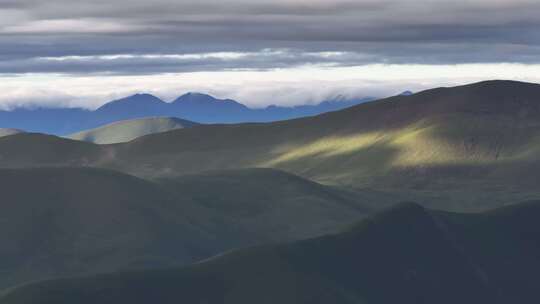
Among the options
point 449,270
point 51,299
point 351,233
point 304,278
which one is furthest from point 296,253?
point 51,299

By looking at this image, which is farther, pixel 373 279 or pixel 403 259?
pixel 403 259

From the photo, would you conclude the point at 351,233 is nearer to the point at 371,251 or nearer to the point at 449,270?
the point at 371,251

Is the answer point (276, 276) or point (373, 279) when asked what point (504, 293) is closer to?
point (373, 279)

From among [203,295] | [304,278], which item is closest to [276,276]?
[304,278]

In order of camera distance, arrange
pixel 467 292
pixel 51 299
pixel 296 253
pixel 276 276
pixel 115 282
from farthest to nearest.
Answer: pixel 467 292, pixel 296 253, pixel 276 276, pixel 115 282, pixel 51 299

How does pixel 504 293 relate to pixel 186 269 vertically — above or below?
below

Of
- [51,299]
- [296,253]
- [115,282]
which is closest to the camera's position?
[51,299]
